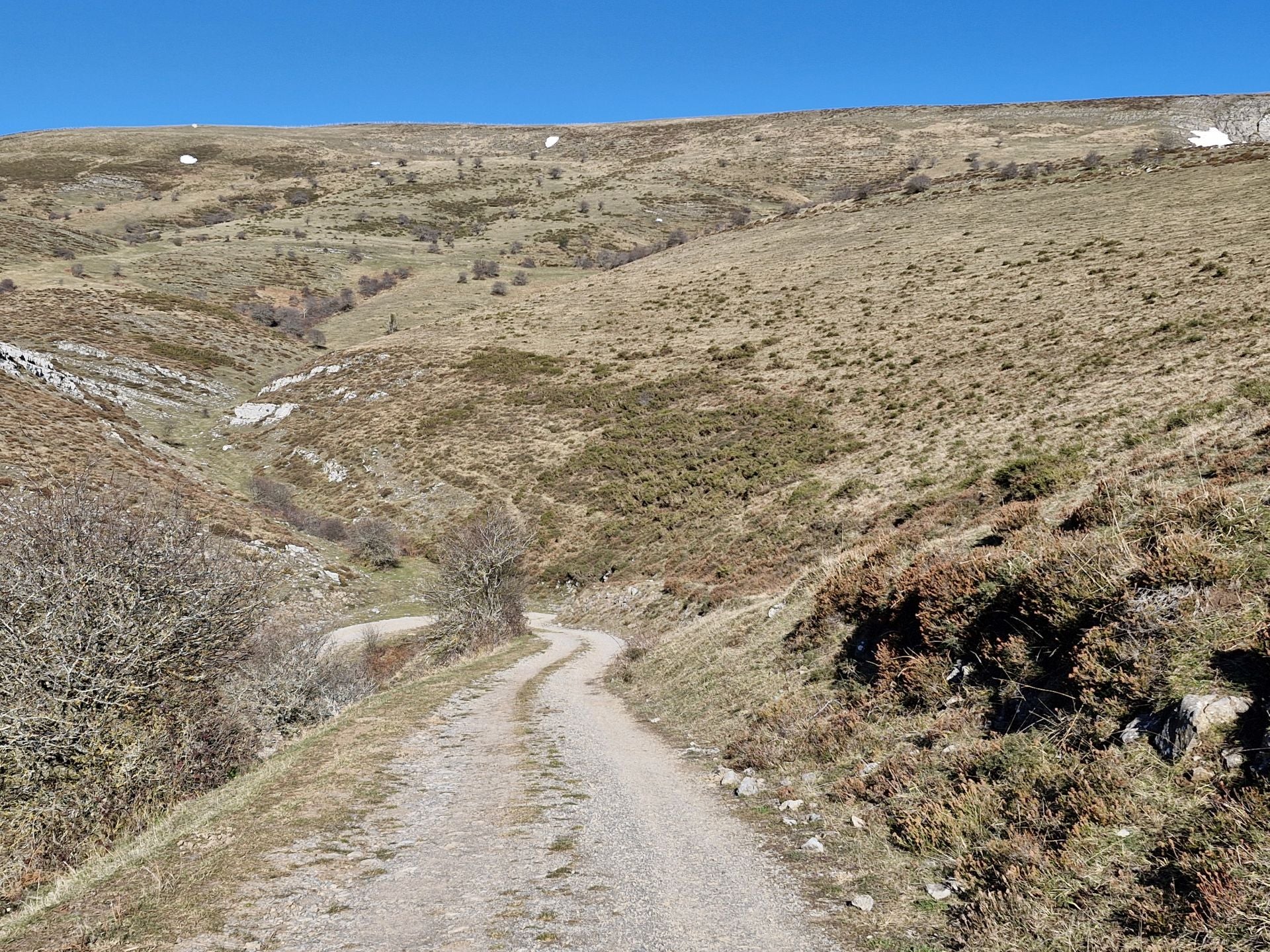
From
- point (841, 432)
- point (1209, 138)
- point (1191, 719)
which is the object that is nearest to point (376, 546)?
point (841, 432)

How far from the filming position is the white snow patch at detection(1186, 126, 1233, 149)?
350 ft

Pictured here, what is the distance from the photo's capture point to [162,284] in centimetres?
8719

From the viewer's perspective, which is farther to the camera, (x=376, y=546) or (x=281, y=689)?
(x=376, y=546)

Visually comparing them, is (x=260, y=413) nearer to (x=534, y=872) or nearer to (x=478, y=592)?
(x=478, y=592)

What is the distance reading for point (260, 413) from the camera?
64250 millimetres

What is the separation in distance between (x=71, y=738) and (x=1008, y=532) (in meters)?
16.6

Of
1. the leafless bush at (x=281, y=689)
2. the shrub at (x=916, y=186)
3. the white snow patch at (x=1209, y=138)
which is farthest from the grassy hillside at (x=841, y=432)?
the leafless bush at (x=281, y=689)

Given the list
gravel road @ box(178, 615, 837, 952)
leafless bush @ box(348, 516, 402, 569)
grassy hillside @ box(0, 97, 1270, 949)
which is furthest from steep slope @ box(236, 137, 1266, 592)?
gravel road @ box(178, 615, 837, 952)

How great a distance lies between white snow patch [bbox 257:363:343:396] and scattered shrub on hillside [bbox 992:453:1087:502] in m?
64.7

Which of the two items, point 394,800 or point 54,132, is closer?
point 394,800

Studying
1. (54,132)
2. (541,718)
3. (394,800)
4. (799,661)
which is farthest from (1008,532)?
(54,132)

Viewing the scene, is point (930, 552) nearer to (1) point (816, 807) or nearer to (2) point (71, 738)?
(1) point (816, 807)

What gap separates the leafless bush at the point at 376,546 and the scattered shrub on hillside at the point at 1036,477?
33.5m

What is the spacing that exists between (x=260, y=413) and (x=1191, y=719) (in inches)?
2796
